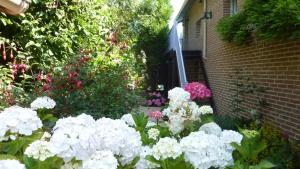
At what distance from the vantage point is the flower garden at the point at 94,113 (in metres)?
1.67

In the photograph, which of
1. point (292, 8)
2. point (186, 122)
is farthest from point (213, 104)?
point (186, 122)

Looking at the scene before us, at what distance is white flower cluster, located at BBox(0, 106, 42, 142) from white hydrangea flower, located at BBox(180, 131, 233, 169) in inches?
28.9

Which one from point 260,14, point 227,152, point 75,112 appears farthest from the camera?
point 75,112

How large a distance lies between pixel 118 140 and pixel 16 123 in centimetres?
58

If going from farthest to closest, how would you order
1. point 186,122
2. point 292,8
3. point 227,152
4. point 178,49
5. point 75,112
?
point 178,49, point 75,112, point 292,8, point 186,122, point 227,152

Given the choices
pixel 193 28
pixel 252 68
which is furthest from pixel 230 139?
pixel 193 28

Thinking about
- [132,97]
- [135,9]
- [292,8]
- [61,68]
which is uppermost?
[135,9]

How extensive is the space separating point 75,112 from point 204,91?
6.22 feet

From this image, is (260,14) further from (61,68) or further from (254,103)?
(61,68)

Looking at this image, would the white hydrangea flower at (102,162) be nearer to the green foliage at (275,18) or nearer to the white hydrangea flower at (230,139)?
the white hydrangea flower at (230,139)

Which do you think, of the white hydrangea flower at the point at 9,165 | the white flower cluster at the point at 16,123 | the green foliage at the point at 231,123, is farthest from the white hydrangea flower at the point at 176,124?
the green foliage at the point at 231,123

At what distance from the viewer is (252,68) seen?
7.86 m

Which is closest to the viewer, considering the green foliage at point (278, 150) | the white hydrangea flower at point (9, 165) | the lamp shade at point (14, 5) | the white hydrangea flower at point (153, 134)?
the white hydrangea flower at point (9, 165)

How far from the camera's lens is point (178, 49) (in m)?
13.5
